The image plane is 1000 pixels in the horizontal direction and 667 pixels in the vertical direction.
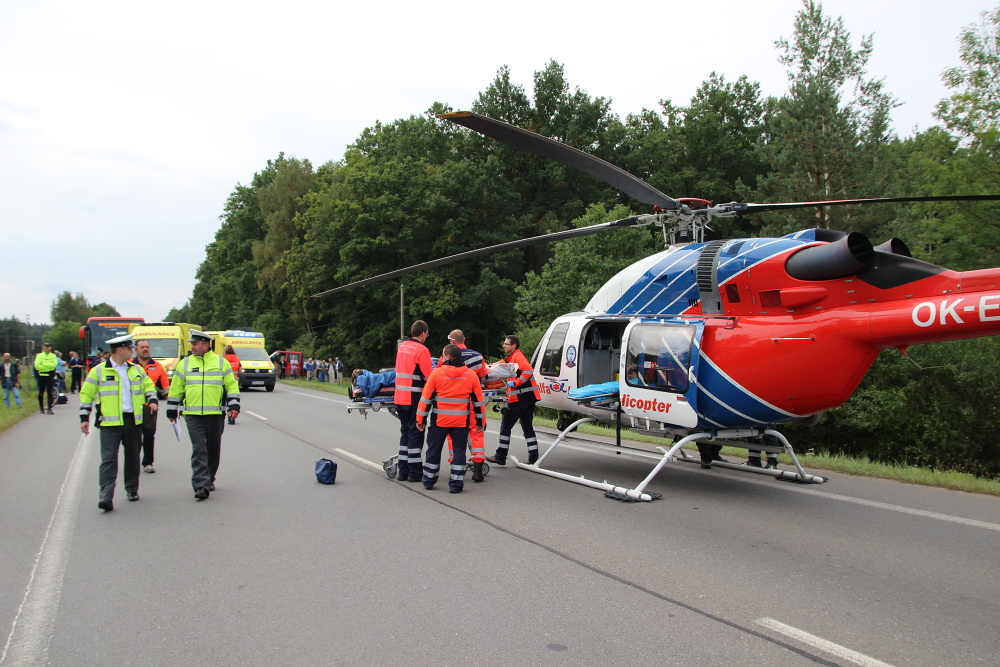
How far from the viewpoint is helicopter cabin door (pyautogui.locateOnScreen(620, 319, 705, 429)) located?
7.38 m

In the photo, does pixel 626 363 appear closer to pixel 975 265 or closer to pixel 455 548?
pixel 455 548

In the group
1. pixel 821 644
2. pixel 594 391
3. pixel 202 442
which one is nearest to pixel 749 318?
pixel 594 391

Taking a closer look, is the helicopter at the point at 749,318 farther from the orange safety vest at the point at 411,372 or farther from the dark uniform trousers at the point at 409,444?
the dark uniform trousers at the point at 409,444

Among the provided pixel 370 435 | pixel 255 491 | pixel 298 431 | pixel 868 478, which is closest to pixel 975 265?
pixel 868 478

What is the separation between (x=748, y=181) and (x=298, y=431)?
3563 centimetres

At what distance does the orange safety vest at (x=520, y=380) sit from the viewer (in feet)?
31.3

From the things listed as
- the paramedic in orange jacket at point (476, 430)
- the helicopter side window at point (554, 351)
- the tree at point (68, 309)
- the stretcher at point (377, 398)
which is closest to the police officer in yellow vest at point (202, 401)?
the stretcher at point (377, 398)

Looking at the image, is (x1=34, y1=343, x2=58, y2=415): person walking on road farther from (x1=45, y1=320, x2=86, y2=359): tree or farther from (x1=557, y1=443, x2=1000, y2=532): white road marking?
(x1=45, y1=320, x2=86, y2=359): tree

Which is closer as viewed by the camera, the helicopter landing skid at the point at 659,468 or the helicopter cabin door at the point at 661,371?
the helicopter landing skid at the point at 659,468

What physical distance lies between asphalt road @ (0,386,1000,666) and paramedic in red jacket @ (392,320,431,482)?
13.3 inches

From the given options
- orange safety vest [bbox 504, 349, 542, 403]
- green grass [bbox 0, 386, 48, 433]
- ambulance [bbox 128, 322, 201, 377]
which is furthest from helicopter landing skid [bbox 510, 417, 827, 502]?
ambulance [bbox 128, 322, 201, 377]

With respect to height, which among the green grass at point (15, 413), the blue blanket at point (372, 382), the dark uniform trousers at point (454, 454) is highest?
the blue blanket at point (372, 382)

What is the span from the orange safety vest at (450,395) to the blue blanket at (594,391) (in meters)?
1.63

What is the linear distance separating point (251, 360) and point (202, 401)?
74.6 ft
